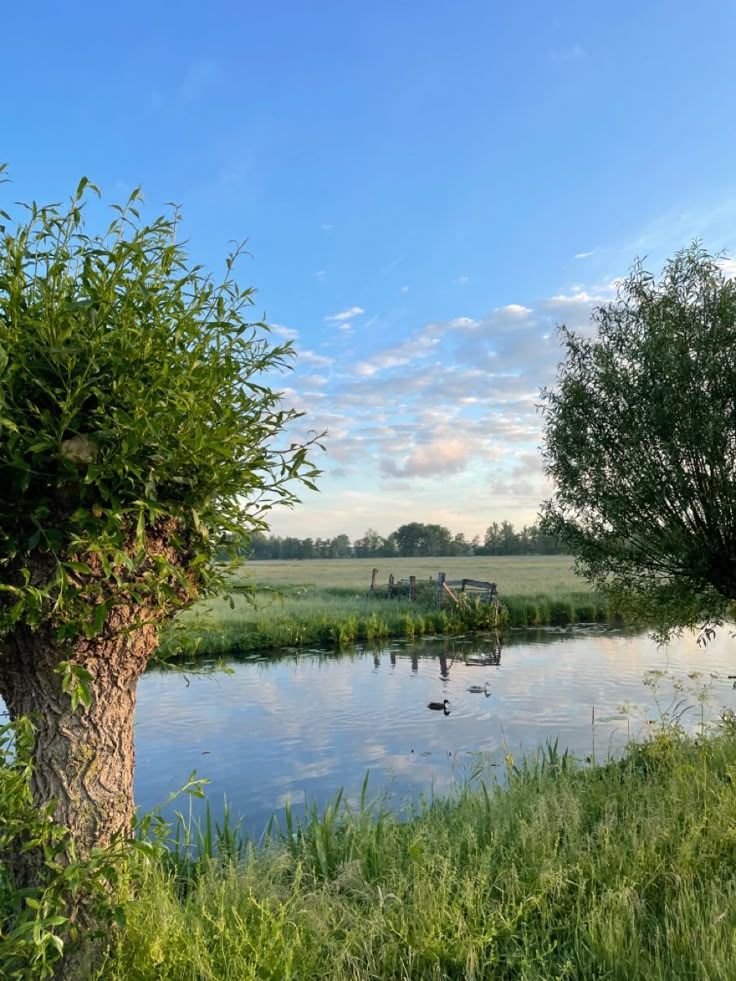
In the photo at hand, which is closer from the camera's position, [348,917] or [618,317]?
[348,917]

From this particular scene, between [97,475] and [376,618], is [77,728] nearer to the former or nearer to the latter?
[97,475]

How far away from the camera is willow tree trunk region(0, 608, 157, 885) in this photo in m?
3.20

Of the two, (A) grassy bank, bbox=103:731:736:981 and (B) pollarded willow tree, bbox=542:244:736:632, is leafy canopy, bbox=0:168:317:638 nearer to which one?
(A) grassy bank, bbox=103:731:736:981

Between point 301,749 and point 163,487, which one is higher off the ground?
point 163,487

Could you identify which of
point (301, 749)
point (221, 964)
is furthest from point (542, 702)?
Answer: point (221, 964)

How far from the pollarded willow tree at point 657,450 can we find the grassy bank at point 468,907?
542 cm

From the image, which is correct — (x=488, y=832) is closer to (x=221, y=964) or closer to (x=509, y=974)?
(x=509, y=974)

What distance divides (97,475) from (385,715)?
40.6ft

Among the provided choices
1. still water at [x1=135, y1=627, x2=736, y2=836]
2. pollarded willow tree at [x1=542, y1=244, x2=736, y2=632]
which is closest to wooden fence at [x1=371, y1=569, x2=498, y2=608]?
still water at [x1=135, y1=627, x2=736, y2=836]

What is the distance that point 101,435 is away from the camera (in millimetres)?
3041

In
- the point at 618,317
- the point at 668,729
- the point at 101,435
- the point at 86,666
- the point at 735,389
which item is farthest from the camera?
the point at 618,317

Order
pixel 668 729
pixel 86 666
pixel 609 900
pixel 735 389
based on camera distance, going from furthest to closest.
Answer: pixel 735 389, pixel 668 729, pixel 609 900, pixel 86 666

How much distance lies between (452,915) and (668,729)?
6.02m

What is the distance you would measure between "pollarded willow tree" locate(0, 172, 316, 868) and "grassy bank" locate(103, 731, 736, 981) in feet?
2.46
